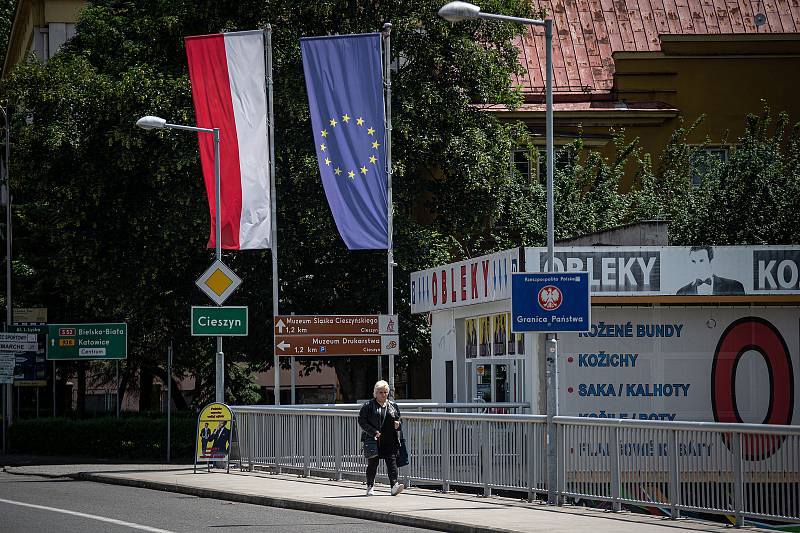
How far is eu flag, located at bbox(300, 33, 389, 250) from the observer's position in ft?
102

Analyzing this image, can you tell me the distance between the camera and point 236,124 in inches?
1256

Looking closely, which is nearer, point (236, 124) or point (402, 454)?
point (402, 454)

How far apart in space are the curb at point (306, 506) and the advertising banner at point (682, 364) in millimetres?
7703

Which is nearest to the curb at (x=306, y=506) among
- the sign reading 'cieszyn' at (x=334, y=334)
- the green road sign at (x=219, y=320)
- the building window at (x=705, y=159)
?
the green road sign at (x=219, y=320)

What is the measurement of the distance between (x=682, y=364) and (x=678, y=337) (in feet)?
1.76

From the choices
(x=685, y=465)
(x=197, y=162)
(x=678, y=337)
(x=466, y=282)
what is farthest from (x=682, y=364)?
(x=197, y=162)

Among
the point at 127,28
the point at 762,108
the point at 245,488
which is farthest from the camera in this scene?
the point at 762,108

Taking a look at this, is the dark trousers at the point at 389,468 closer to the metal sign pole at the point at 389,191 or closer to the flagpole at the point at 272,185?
the metal sign pole at the point at 389,191

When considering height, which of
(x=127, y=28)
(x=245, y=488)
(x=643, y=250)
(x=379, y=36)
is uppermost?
(x=127, y=28)

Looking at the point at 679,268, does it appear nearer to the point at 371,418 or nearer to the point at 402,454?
the point at 402,454

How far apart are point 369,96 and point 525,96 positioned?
18.7 meters

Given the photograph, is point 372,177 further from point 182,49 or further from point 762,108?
point 762,108

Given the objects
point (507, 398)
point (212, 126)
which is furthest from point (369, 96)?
point (507, 398)

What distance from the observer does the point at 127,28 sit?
135 ft
